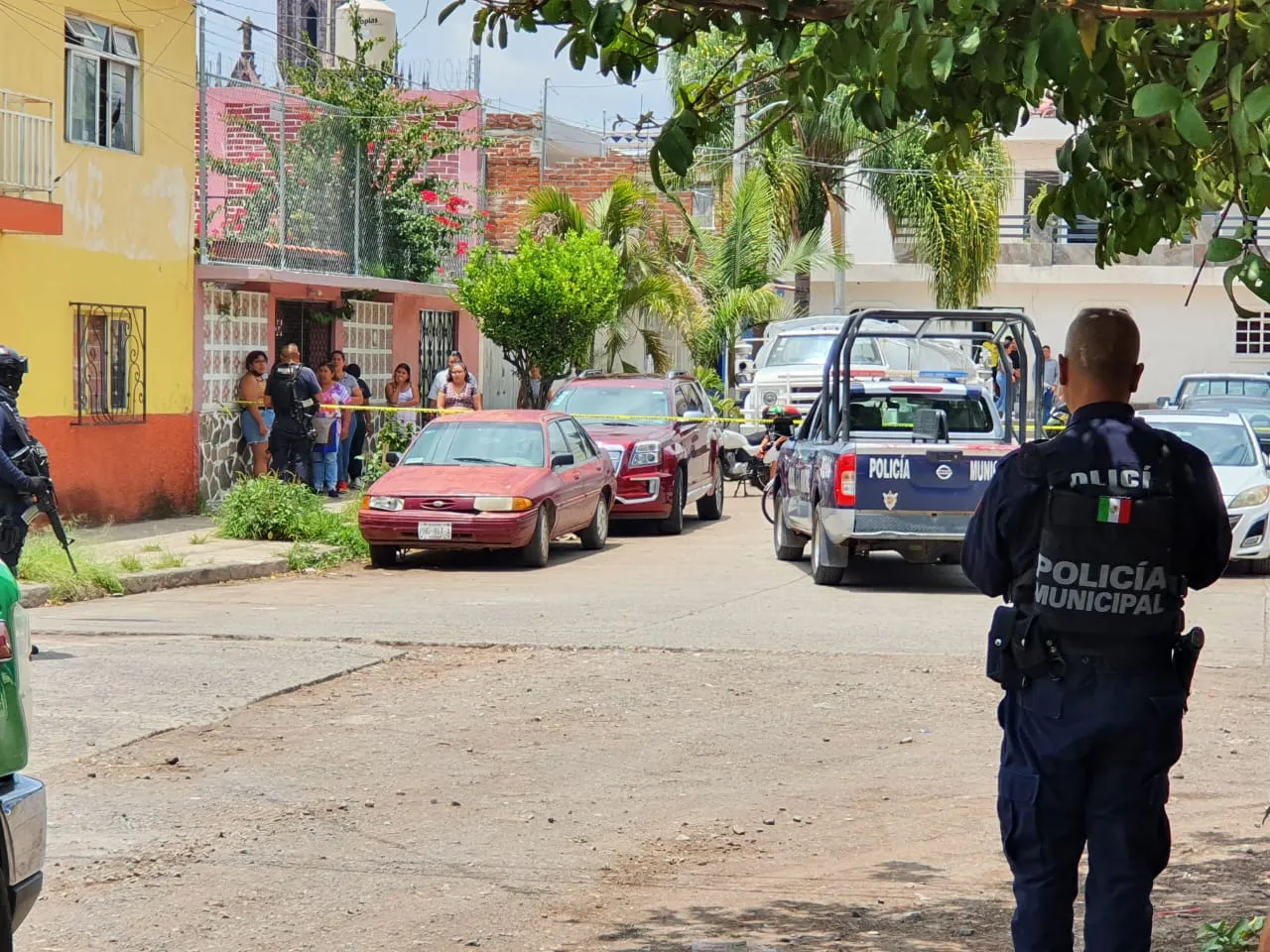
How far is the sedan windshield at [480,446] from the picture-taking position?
1783cm

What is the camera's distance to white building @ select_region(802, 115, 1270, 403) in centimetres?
4597

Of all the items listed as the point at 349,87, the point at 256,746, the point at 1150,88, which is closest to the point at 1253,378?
the point at 349,87

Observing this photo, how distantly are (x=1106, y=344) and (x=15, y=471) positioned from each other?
7.99 metres

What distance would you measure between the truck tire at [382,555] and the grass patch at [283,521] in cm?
71

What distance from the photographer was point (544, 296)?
26344 millimetres

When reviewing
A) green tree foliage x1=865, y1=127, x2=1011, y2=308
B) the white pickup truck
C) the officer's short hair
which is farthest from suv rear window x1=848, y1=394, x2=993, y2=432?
green tree foliage x1=865, y1=127, x2=1011, y2=308

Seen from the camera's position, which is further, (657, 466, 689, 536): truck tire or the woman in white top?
the woman in white top

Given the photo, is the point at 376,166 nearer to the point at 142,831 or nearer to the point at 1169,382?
the point at 142,831

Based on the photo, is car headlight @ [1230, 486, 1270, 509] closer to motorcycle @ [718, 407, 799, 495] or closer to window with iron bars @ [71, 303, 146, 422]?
motorcycle @ [718, 407, 799, 495]

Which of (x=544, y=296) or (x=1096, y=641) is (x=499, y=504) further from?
(x=1096, y=641)

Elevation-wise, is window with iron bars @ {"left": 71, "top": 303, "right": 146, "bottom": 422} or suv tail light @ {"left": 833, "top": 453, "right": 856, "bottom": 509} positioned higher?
window with iron bars @ {"left": 71, "top": 303, "right": 146, "bottom": 422}

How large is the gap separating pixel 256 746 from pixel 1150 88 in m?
5.89

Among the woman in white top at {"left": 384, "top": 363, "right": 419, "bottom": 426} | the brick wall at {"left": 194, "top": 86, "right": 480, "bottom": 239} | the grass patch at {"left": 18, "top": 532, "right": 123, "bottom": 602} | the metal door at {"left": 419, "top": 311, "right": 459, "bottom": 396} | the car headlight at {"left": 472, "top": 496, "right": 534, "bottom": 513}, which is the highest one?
the brick wall at {"left": 194, "top": 86, "right": 480, "bottom": 239}

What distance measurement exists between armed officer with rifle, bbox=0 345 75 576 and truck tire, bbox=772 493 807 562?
816cm
